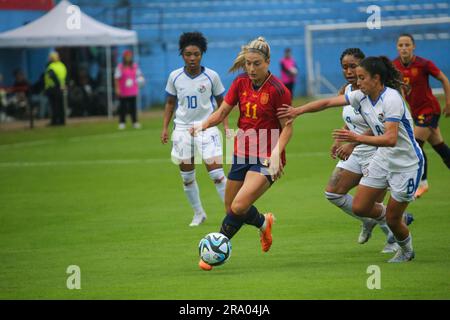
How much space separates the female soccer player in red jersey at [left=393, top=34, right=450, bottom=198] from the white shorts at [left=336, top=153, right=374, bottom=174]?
12.4ft

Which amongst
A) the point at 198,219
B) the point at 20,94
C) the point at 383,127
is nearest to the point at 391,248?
the point at 383,127

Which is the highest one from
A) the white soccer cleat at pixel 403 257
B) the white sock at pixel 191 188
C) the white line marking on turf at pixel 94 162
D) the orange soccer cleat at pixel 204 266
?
the white soccer cleat at pixel 403 257

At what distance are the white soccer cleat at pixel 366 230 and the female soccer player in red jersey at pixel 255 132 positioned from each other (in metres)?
1.50

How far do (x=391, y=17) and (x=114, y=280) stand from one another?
34.7 metres

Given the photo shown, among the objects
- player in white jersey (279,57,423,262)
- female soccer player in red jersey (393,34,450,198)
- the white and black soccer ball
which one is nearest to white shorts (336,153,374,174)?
player in white jersey (279,57,423,262)

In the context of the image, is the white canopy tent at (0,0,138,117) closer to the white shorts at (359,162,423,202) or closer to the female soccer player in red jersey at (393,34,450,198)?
the female soccer player in red jersey at (393,34,450,198)

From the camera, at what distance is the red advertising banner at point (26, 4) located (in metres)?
32.8

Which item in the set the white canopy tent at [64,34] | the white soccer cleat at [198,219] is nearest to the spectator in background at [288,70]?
the white canopy tent at [64,34]

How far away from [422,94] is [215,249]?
622cm

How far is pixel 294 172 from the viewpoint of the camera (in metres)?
18.1

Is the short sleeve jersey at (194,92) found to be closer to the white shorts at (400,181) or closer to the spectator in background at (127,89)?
the white shorts at (400,181)

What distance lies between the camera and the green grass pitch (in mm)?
8391
